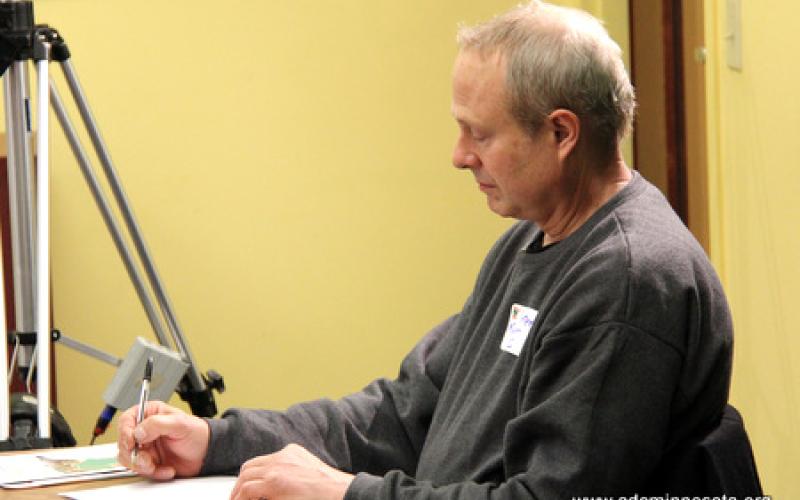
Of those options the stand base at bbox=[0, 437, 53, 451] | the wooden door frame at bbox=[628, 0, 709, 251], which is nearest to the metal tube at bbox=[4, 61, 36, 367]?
the stand base at bbox=[0, 437, 53, 451]

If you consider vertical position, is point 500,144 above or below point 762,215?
above

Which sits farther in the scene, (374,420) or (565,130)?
(374,420)

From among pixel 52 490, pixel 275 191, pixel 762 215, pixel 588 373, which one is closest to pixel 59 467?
pixel 52 490

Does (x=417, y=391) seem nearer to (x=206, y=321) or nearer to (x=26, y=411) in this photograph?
(x=26, y=411)

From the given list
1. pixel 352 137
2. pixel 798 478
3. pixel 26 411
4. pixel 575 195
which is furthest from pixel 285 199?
pixel 575 195

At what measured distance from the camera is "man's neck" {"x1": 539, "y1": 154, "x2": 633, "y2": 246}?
1395mm

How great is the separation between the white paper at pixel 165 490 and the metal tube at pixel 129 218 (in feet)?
4.31

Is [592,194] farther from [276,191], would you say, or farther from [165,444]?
[276,191]

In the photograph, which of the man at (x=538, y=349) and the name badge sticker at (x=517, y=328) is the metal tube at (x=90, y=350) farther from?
the name badge sticker at (x=517, y=328)

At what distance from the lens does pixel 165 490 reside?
141 cm

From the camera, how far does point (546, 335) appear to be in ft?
4.13

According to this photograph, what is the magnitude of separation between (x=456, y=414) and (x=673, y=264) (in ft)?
1.15

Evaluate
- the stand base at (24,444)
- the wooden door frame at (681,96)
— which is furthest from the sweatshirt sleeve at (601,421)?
the wooden door frame at (681,96)

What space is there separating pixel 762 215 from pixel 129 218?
1334 mm
